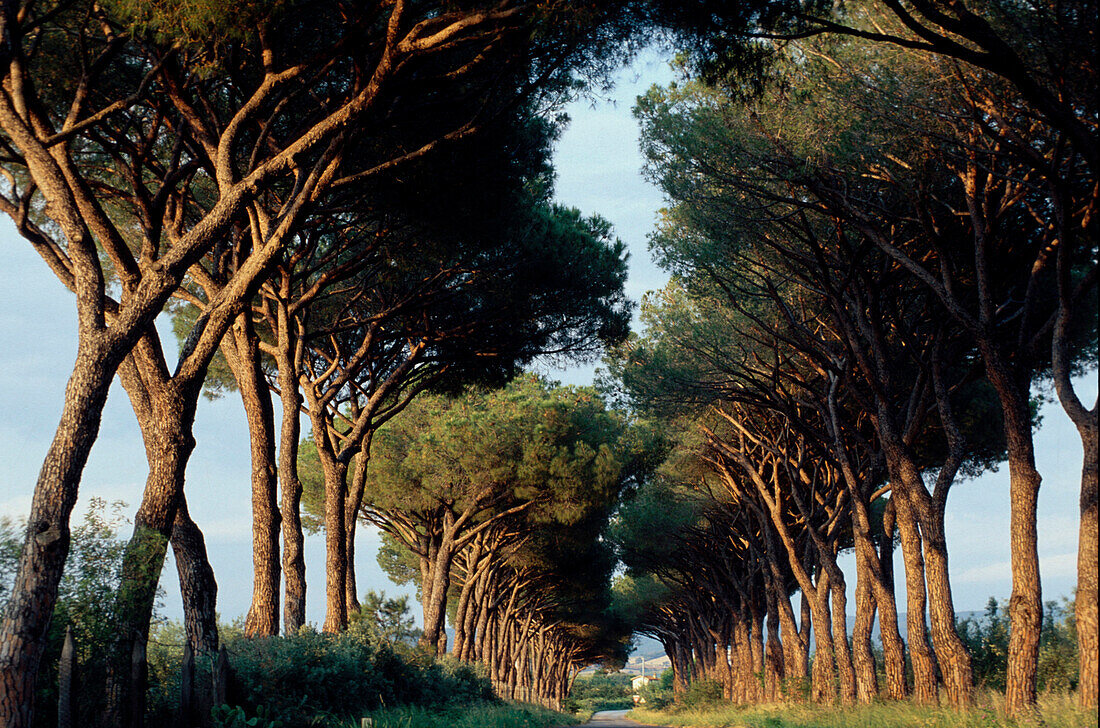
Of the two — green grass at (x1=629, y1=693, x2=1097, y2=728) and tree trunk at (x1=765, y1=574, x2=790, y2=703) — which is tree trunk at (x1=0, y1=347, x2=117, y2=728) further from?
tree trunk at (x1=765, y1=574, x2=790, y2=703)

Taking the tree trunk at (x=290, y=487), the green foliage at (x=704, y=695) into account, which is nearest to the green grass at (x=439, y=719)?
the tree trunk at (x=290, y=487)

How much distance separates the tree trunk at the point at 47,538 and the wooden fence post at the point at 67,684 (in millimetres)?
406

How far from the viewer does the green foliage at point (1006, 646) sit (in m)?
17.3

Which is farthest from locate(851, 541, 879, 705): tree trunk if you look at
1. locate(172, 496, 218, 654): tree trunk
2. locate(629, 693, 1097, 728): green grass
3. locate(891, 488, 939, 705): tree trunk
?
locate(172, 496, 218, 654): tree trunk

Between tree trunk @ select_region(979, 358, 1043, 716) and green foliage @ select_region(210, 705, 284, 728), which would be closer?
green foliage @ select_region(210, 705, 284, 728)

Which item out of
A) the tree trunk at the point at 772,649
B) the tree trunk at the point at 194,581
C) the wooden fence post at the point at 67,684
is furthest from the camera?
the tree trunk at the point at 772,649

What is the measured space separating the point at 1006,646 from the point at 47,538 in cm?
2251

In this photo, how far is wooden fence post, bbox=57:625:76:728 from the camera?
5.88 metres

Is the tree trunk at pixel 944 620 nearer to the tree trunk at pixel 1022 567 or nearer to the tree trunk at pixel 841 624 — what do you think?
the tree trunk at pixel 1022 567

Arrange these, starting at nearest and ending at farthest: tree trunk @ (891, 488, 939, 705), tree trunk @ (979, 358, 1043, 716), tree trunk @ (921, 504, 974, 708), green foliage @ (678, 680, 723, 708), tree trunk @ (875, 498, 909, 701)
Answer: tree trunk @ (979, 358, 1043, 716)
tree trunk @ (921, 504, 974, 708)
tree trunk @ (891, 488, 939, 705)
tree trunk @ (875, 498, 909, 701)
green foliage @ (678, 680, 723, 708)

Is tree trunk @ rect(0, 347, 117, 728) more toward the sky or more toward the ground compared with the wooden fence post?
more toward the sky

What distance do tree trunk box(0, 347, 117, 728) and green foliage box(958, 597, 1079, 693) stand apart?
1583cm

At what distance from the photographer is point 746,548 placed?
3070 cm

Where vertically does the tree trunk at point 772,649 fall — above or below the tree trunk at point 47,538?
below
